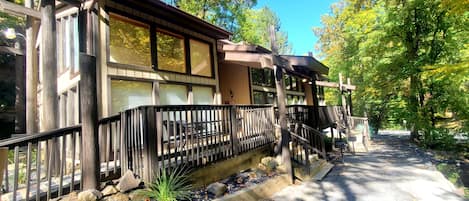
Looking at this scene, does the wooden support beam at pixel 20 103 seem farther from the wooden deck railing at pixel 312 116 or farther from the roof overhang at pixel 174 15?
the wooden deck railing at pixel 312 116

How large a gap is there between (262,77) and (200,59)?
16.3ft

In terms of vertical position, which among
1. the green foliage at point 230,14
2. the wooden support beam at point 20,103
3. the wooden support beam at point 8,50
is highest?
the green foliage at point 230,14

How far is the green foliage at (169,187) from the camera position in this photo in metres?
3.52

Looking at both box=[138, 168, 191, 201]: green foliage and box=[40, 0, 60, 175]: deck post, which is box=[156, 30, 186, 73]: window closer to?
box=[40, 0, 60, 175]: deck post

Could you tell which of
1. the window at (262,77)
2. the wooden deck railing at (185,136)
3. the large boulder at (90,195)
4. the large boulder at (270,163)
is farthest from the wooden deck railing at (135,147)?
the window at (262,77)

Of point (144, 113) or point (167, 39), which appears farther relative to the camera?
point (167, 39)

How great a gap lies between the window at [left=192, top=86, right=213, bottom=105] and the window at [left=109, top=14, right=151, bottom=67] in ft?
5.86

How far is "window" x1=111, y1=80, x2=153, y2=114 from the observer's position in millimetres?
5703

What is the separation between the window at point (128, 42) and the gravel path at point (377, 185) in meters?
4.59

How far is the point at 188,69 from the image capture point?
774 centimetres

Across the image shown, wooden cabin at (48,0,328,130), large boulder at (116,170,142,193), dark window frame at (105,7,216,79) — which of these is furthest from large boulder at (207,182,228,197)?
dark window frame at (105,7,216,79)

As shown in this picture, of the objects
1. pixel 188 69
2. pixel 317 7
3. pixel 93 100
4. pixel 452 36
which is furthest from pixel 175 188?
pixel 317 7

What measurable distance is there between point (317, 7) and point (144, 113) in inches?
1057

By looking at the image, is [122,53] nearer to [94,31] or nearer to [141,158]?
[94,31]
